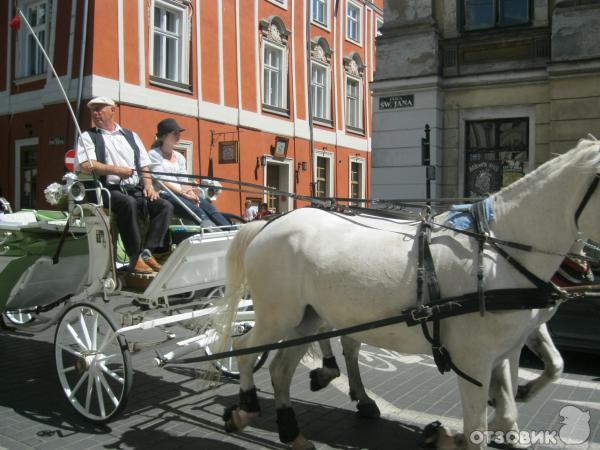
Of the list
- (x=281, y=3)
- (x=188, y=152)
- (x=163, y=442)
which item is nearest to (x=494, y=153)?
(x=188, y=152)

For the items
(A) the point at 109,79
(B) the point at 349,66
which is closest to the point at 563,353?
(A) the point at 109,79

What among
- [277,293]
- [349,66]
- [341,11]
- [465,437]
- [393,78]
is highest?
[341,11]

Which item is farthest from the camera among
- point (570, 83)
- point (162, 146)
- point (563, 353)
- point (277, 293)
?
point (570, 83)

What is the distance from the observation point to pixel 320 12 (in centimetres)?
2427

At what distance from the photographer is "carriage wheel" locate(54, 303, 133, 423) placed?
4410mm

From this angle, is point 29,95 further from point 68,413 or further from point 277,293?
point 277,293

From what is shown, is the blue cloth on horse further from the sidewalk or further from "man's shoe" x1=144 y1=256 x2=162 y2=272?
"man's shoe" x1=144 y1=256 x2=162 y2=272

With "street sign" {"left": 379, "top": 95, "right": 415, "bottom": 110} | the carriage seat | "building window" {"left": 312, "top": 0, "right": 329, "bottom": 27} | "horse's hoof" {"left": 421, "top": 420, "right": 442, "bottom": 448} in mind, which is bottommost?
"horse's hoof" {"left": 421, "top": 420, "right": 442, "bottom": 448}

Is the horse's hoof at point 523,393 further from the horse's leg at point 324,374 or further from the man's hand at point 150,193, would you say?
the man's hand at point 150,193

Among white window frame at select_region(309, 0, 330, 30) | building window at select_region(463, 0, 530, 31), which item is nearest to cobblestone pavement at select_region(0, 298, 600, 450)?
building window at select_region(463, 0, 530, 31)

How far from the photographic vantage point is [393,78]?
13.1 meters

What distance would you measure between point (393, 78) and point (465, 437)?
11028 mm

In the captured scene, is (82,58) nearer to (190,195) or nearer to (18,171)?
(18,171)

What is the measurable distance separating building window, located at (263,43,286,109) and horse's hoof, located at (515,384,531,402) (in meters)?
18.3
